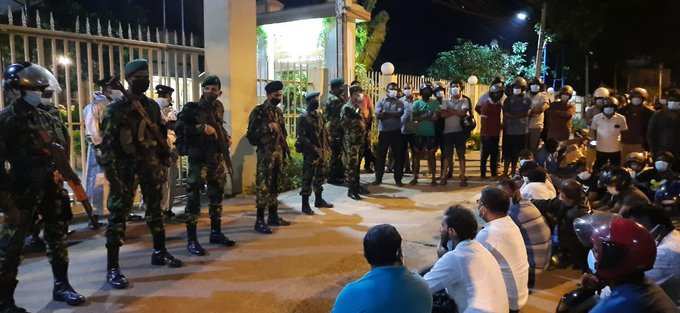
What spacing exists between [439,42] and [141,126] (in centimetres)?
3143

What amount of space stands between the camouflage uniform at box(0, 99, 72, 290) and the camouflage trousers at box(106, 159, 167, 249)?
477mm

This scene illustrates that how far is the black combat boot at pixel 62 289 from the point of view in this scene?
14.5 feet

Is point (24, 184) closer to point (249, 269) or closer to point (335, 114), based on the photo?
point (249, 269)

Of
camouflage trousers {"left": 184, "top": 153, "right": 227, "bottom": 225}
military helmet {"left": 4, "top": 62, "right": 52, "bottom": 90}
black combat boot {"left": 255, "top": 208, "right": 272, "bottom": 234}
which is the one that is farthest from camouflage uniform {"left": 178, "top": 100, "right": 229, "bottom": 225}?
military helmet {"left": 4, "top": 62, "right": 52, "bottom": 90}

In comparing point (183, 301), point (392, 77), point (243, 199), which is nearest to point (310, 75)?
point (392, 77)

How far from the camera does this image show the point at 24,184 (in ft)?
A: 13.6

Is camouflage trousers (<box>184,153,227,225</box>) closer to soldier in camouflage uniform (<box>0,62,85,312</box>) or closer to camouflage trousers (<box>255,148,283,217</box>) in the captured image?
camouflage trousers (<box>255,148,283,217</box>)

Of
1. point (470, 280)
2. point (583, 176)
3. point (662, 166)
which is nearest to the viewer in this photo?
point (470, 280)

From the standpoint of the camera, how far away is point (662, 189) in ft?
22.1

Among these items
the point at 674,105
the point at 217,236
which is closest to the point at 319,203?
the point at 217,236

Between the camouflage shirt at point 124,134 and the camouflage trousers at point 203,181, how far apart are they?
0.82m

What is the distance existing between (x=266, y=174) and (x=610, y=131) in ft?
19.9

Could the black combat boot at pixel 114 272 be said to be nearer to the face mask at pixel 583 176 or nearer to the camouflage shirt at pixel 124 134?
the camouflage shirt at pixel 124 134

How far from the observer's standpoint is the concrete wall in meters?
8.88
